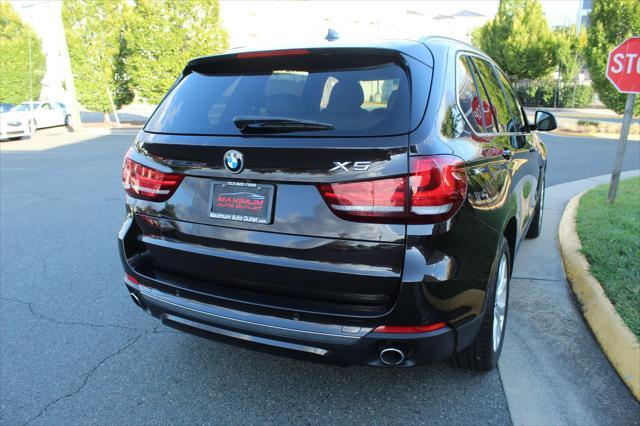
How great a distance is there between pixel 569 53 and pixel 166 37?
24940 mm

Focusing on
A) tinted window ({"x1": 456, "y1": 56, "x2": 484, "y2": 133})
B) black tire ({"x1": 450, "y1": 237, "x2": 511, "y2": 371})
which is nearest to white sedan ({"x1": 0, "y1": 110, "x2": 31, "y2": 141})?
tinted window ({"x1": 456, "y1": 56, "x2": 484, "y2": 133})

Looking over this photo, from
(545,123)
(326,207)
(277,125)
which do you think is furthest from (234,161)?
(545,123)

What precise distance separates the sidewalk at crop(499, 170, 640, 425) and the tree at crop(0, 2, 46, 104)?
30.4m

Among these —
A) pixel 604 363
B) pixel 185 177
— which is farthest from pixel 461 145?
pixel 604 363

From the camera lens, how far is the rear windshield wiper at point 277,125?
2.22 meters

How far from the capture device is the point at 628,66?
19.8 ft

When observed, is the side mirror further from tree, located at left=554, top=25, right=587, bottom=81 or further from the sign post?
tree, located at left=554, top=25, right=587, bottom=81

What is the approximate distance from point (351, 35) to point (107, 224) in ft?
15.2

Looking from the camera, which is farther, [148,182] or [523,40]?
[523,40]

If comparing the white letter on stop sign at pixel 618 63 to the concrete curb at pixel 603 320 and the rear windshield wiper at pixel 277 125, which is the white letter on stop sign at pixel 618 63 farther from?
the rear windshield wiper at pixel 277 125

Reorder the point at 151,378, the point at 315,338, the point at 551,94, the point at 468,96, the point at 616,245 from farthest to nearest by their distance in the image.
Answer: the point at 551,94 < the point at 616,245 < the point at 151,378 < the point at 468,96 < the point at 315,338

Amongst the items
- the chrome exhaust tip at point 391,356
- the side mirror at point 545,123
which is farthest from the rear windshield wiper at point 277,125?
the side mirror at point 545,123

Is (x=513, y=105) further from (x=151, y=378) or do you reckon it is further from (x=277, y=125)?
(x=151, y=378)

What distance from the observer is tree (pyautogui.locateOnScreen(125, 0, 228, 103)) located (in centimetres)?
2034
